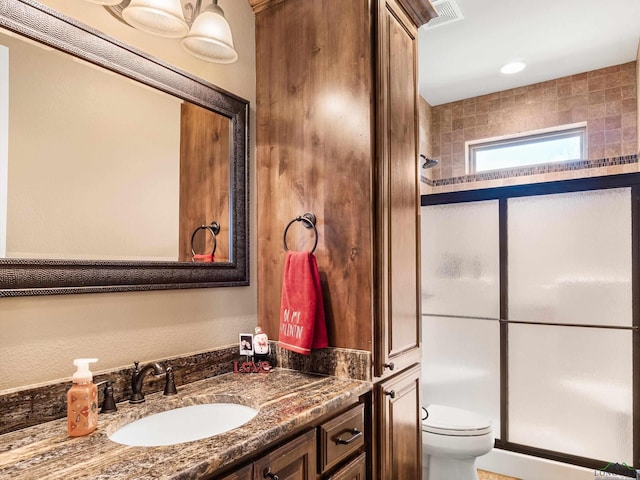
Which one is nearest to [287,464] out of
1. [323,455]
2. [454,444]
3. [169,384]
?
[323,455]

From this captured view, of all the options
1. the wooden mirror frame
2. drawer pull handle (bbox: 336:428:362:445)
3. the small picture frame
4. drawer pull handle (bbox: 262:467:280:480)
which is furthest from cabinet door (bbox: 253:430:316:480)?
the wooden mirror frame

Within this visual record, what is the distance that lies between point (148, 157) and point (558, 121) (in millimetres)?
2955

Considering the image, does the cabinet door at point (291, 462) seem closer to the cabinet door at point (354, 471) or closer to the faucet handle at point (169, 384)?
the cabinet door at point (354, 471)

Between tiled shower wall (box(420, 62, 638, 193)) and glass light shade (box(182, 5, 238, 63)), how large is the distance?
2.26 meters

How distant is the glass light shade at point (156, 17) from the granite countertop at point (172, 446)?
3.70ft

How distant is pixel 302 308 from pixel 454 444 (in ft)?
4.32

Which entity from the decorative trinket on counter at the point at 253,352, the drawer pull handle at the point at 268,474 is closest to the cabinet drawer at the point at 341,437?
the drawer pull handle at the point at 268,474

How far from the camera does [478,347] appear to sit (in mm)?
2828

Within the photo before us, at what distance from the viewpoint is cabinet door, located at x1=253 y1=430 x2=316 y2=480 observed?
40.3 inches

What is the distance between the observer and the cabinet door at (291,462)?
1.02 m

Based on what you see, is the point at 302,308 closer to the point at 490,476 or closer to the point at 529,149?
the point at 490,476

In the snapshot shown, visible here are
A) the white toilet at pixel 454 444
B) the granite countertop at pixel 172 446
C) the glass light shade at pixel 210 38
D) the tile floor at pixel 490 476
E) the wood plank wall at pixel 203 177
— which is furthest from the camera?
the tile floor at pixel 490 476

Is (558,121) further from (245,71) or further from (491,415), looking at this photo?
(245,71)

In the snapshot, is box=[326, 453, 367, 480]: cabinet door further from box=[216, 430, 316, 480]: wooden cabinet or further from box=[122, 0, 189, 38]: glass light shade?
box=[122, 0, 189, 38]: glass light shade
